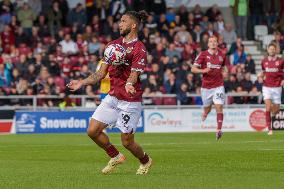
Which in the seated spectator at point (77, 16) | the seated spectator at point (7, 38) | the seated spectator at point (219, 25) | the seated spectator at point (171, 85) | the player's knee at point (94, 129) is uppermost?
the seated spectator at point (77, 16)

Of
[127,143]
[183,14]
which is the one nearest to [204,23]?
[183,14]

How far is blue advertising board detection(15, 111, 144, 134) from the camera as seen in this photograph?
33.2 meters

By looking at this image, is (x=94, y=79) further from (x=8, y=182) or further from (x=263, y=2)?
(x=263, y=2)

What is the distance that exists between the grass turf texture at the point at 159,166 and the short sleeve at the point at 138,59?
160 centimetres

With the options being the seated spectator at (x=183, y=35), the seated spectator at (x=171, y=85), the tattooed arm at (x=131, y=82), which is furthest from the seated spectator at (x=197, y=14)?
the tattooed arm at (x=131, y=82)

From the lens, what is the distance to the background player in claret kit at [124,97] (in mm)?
14711

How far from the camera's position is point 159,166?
54.1 ft

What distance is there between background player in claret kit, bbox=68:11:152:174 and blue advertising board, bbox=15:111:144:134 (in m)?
18.4

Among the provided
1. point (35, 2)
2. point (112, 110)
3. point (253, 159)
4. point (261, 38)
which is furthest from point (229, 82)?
point (112, 110)

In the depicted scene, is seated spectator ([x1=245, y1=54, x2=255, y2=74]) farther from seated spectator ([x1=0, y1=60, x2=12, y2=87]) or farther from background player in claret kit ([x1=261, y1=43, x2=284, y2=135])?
seated spectator ([x1=0, y1=60, x2=12, y2=87])

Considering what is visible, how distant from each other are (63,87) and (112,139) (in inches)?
314

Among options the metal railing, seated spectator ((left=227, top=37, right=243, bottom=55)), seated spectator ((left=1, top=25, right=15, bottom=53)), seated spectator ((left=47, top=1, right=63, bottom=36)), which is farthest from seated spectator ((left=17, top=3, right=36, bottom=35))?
seated spectator ((left=227, top=37, right=243, bottom=55))

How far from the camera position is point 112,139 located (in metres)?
27.0

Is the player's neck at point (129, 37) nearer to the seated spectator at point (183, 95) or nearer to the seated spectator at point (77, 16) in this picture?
the seated spectator at point (183, 95)
